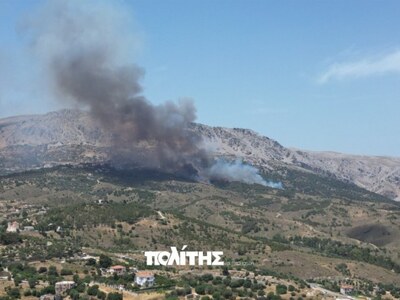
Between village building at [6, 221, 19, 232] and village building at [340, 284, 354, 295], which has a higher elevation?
village building at [6, 221, 19, 232]

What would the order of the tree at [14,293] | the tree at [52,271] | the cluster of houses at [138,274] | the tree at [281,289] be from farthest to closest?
1. the tree at [52,271]
2. the cluster of houses at [138,274]
3. the tree at [281,289]
4. the tree at [14,293]

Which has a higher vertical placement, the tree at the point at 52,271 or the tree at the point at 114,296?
the tree at the point at 52,271

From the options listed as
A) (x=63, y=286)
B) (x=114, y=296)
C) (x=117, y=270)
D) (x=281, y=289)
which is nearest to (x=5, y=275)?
(x=63, y=286)

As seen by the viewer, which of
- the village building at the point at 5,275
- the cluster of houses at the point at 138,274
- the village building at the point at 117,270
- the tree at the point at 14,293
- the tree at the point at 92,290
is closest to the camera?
the tree at the point at 14,293

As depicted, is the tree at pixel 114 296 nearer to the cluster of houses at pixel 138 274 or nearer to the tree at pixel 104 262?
the cluster of houses at pixel 138 274

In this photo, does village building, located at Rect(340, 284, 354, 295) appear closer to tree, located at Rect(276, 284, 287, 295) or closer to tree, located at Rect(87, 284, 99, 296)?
tree, located at Rect(276, 284, 287, 295)

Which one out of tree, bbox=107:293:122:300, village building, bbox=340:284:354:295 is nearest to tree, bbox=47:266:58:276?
tree, bbox=107:293:122:300

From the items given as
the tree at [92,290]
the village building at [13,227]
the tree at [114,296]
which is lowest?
the tree at [114,296]

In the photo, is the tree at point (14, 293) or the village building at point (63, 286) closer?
the tree at point (14, 293)

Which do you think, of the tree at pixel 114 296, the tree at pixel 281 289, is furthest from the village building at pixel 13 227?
the tree at pixel 281 289

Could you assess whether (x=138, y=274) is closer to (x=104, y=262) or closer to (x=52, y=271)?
(x=104, y=262)

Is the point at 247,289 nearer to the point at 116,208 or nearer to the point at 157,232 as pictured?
the point at 157,232
